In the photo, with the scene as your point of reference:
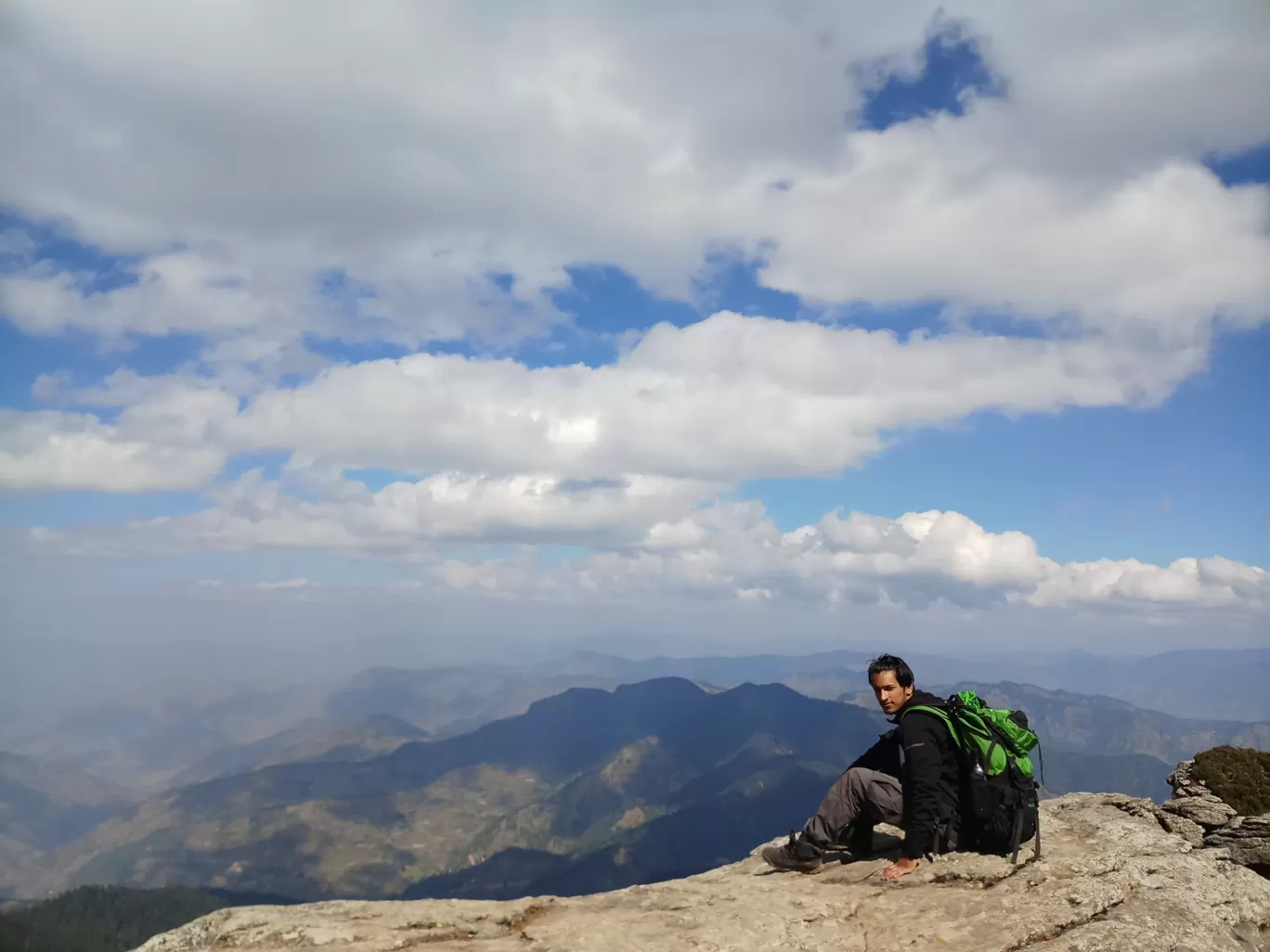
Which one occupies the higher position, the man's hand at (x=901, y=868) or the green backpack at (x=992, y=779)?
the green backpack at (x=992, y=779)

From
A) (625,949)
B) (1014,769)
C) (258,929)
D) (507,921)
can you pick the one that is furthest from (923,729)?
(258,929)

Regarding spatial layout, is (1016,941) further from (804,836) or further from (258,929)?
(258,929)

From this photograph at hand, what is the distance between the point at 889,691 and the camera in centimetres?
1375

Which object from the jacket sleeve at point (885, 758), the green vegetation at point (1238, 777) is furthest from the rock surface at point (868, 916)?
the green vegetation at point (1238, 777)

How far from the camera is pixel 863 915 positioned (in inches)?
462

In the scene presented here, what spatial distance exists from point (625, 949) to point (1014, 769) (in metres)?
7.43

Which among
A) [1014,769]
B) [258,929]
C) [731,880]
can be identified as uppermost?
[1014,769]

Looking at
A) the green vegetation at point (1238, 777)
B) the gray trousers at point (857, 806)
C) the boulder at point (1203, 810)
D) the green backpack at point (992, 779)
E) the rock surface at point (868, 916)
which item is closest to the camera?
the rock surface at point (868, 916)

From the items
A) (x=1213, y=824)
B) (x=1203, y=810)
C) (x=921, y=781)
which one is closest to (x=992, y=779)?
(x=921, y=781)

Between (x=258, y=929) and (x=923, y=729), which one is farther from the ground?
(x=923, y=729)

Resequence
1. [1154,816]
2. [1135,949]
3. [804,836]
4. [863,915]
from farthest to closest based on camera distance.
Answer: [1154,816] → [804,836] → [863,915] → [1135,949]

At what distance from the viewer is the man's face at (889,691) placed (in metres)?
13.7

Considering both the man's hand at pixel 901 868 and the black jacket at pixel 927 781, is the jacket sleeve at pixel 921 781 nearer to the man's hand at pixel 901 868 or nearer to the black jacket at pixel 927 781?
the black jacket at pixel 927 781

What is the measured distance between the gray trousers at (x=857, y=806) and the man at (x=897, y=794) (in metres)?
0.02
